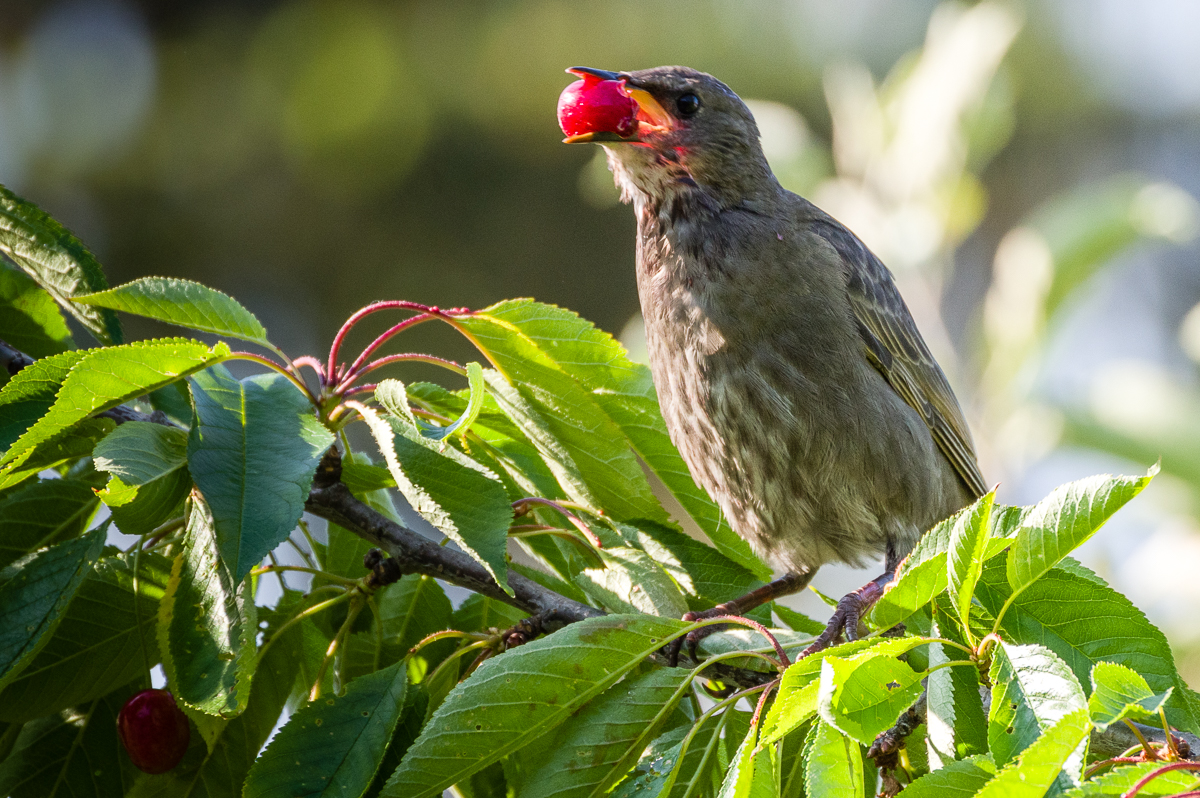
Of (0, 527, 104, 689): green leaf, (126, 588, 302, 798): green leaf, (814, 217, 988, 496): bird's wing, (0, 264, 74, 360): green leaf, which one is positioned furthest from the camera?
(814, 217, 988, 496): bird's wing

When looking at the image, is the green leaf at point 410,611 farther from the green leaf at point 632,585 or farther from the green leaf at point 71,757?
Result: the green leaf at point 71,757

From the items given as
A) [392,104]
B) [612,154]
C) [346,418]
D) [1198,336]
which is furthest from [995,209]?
[346,418]

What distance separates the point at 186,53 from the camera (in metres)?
11.1

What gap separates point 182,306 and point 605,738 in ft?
3.18

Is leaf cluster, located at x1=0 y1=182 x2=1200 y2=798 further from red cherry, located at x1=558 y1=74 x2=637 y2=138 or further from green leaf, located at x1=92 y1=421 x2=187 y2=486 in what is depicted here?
red cherry, located at x1=558 y1=74 x2=637 y2=138

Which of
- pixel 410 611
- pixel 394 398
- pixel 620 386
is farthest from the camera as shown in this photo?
pixel 620 386

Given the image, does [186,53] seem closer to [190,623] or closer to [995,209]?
[995,209]

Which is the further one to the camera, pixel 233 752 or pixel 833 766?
pixel 233 752

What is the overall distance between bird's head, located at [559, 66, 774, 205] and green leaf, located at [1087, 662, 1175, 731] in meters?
2.12

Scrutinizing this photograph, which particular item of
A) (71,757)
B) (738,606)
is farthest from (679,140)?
(71,757)

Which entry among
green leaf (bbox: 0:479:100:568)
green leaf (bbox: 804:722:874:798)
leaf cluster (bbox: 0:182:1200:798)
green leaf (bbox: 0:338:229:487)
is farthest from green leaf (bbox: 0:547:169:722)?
green leaf (bbox: 804:722:874:798)

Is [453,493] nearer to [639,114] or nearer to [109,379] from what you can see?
[109,379]

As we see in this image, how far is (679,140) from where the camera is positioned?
3189 mm

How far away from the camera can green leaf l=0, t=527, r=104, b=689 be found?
5.57 ft
